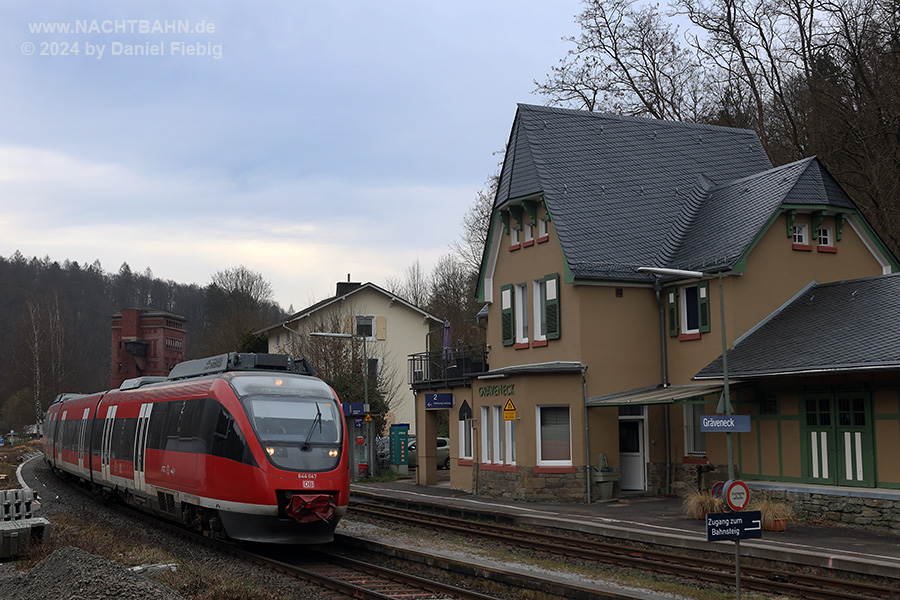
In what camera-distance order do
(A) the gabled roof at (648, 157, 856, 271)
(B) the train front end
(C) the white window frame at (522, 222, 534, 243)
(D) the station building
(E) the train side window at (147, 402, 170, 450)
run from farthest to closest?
(C) the white window frame at (522, 222, 534, 243) → (A) the gabled roof at (648, 157, 856, 271) → (D) the station building → (E) the train side window at (147, 402, 170, 450) → (B) the train front end

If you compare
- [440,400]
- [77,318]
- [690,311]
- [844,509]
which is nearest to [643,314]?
[690,311]

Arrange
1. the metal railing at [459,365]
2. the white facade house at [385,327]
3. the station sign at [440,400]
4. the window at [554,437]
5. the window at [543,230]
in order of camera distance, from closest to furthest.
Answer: the window at [554,437] → the window at [543,230] → the station sign at [440,400] → the metal railing at [459,365] → the white facade house at [385,327]

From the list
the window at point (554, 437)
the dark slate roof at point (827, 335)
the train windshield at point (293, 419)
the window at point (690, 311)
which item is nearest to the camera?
the train windshield at point (293, 419)

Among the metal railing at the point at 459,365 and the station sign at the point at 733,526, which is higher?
the metal railing at the point at 459,365

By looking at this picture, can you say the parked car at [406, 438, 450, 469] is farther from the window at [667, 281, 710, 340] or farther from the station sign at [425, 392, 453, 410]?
the window at [667, 281, 710, 340]

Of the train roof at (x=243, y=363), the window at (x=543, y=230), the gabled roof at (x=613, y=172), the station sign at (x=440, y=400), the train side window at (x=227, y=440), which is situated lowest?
the train side window at (x=227, y=440)

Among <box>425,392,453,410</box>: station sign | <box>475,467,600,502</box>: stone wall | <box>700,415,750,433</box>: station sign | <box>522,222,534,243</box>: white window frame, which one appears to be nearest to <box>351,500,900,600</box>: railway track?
<box>700,415,750,433</box>: station sign

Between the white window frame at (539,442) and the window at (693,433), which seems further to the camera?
the white window frame at (539,442)

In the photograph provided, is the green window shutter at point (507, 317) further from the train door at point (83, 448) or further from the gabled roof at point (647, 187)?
the train door at point (83, 448)

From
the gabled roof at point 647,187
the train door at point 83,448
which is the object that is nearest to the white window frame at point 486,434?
the gabled roof at point 647,187

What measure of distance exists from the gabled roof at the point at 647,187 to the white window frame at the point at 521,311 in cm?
211

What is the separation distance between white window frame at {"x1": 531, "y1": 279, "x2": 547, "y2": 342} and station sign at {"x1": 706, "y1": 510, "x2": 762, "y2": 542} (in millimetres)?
16423

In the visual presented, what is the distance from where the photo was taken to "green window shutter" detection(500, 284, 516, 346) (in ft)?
93.0

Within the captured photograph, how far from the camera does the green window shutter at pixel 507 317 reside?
28.3m
